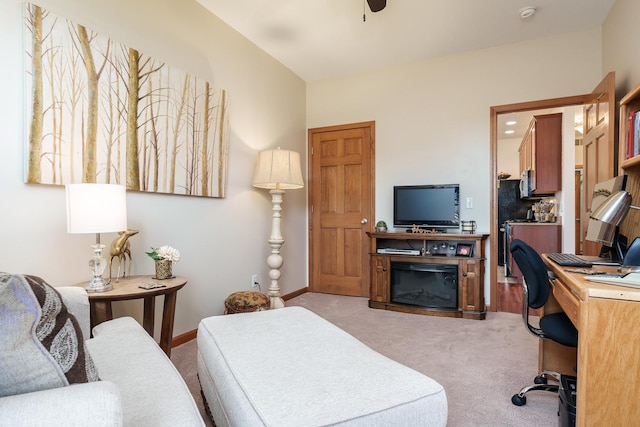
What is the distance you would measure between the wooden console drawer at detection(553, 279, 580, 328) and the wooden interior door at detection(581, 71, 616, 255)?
52.5 inches

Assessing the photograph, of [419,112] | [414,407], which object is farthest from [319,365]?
[419,112]

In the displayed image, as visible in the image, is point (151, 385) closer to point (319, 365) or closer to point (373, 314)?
point (319, 365)

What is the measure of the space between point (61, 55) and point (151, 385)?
1.88m

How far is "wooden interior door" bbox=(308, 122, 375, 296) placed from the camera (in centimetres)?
425

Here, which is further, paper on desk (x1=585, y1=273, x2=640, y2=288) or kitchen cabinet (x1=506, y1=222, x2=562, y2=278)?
kitchen cabinet (x1=506, y1=222, x2=562, y2=278)

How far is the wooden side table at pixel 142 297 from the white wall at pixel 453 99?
2.70m

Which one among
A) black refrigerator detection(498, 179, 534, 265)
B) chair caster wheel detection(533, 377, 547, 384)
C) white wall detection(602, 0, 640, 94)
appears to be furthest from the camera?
black refrigerator detection(498, 179, 534, 265)

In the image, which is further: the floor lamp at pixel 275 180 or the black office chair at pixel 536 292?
the floor lamp at pixel 275 180

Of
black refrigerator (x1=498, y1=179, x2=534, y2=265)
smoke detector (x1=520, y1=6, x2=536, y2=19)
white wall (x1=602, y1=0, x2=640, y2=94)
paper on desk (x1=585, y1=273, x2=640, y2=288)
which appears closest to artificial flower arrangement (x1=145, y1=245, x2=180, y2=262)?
paper on desk (x1=585, y1=273, x2=640, y2=288)

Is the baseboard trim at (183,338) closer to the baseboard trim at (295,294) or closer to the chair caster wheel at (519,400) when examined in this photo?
the baseboard trim at (295,294)

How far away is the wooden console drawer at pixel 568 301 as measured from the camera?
133 cm

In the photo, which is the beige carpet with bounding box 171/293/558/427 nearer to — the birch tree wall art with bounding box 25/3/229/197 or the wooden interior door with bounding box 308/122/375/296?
the wooden interior door with bounding box 308/122/375/296

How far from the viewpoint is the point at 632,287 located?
47.9 inches

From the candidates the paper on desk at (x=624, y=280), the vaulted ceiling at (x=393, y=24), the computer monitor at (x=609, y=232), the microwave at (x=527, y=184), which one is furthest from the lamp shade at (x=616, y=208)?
the microwave at (x=527, y=184)
